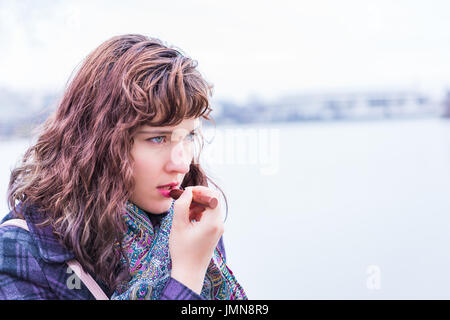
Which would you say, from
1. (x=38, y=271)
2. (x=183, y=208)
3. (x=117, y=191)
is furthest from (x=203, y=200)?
(x=38, y=271)

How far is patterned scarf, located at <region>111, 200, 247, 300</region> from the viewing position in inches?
26.0

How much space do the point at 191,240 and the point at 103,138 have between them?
22 centimetres

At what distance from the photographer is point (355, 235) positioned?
1616 mm

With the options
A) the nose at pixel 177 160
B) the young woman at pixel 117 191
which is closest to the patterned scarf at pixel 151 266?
the young woman at pixel 117 191

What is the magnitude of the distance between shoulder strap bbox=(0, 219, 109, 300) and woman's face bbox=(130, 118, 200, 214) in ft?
0.48

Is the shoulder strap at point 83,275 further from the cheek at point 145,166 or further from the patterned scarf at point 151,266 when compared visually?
the cheek at point 145,166

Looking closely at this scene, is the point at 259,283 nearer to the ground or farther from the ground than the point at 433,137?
nearer to the ground

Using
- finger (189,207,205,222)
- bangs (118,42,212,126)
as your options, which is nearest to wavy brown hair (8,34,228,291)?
bangs (118,42,212,126)

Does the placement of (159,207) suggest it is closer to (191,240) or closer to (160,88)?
(191,240)

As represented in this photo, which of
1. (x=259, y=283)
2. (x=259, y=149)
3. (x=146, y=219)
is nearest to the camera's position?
(x=146, y=219)
